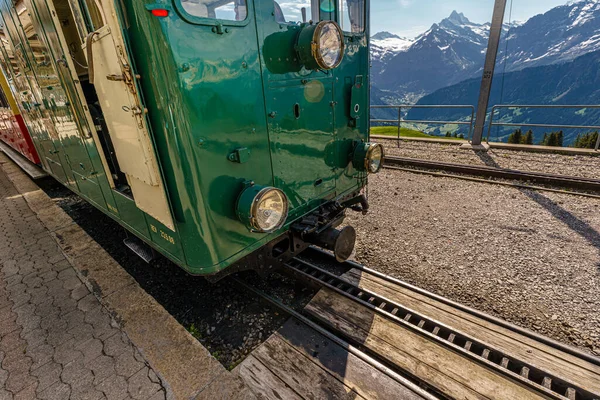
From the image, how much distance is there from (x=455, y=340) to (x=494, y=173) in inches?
190

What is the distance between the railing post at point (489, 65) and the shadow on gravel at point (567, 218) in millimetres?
3398

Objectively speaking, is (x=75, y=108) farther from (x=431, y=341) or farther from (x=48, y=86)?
(x=431, y=341)

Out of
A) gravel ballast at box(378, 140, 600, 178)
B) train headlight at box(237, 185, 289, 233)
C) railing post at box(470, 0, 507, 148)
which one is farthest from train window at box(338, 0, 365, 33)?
railing post at box(470, 0, 507, 148)

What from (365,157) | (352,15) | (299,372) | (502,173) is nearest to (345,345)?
(299,372)

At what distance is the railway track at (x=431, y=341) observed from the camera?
6.71 feet

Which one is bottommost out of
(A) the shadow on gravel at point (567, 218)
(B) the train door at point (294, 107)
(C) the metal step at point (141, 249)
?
(A) the shadow on gravel at point (567, 218)

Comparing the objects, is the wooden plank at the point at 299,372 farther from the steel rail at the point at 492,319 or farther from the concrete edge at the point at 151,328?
the steel rail at the point at 492,319

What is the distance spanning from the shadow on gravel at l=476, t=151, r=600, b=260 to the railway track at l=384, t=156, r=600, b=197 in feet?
1.00

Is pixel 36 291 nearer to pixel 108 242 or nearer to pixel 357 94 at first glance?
pixel 108 242

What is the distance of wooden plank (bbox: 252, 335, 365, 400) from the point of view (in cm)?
209

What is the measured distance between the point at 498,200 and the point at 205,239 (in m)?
5.02

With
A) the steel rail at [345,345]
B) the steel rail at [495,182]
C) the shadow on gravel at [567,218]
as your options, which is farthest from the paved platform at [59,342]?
the steel rail at [495,182]

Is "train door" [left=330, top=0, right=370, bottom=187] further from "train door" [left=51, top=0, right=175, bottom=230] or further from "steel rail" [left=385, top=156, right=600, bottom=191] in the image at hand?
"steel rail" [left=385, top=156, right=600, bottom=191]

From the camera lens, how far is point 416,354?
2324mm
